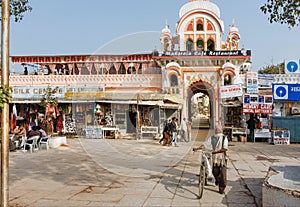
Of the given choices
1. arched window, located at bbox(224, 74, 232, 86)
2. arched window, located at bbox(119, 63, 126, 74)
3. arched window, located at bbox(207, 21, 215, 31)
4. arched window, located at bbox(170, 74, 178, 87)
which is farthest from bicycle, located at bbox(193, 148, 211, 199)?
arched window, located at bbox(119, 63, 126, 74)

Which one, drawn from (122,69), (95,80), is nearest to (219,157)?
(95,80)

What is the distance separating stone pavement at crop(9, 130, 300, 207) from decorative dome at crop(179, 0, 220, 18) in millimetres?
13690

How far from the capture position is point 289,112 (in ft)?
63.0

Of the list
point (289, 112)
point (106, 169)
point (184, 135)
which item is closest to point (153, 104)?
point (184, 135)

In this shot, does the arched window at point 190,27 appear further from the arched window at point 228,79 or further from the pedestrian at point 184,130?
the pedestrian at point 184,130

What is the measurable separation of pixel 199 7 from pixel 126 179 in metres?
18.2

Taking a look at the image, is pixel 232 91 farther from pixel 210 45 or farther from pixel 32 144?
pixel 32 144

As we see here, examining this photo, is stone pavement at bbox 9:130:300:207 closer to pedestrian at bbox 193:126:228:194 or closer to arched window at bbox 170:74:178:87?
pedestrian at bbox 193:126:228:194

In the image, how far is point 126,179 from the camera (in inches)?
308

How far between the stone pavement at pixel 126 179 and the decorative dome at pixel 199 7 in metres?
13.7

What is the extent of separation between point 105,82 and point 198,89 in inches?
273

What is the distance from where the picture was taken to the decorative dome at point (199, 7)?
2338 centimetres

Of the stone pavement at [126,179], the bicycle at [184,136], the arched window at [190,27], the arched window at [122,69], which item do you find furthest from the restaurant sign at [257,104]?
the arched window at [122,69]

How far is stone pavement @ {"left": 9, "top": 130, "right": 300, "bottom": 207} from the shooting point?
6012 millimetres
